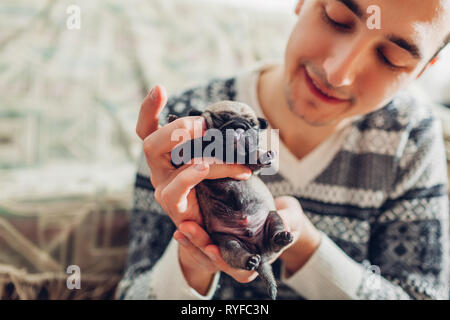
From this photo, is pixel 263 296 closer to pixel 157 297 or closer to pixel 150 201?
pixel 157 297

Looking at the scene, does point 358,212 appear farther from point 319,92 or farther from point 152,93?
point 152,93

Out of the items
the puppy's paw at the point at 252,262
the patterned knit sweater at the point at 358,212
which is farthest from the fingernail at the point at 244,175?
the patterned knit sweater at the point at 358,212

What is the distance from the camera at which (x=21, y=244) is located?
1051mm

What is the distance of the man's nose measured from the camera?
599 millimetres

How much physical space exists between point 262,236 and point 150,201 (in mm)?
457

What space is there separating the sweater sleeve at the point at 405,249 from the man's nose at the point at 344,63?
1.26ft

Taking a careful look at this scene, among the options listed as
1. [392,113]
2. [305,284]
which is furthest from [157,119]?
[392,113]

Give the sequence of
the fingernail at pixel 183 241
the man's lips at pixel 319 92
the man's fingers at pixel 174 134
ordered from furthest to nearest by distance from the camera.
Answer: the man's lips at pixel 319 92 < the fingernail at pixel 183 241 < the man's fingers at pixel 174 134

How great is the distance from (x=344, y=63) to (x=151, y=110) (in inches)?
14.6

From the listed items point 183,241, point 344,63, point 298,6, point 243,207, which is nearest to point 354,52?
point 344,63

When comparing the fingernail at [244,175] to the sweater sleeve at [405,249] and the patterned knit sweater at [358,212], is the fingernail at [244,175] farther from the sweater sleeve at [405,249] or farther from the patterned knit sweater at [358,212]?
the sweater sleeve at [405,249]

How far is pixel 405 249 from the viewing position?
0.92m

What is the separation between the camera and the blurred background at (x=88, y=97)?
1100 mm

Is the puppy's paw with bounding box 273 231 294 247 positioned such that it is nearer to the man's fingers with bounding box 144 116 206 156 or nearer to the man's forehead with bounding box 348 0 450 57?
the man's fingers with bounding box 144 116 206 156
